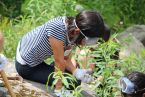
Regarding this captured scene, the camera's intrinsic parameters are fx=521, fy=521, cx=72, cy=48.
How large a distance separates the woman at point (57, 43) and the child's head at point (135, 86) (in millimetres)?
688

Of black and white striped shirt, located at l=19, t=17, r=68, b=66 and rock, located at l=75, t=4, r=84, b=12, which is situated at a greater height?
black and white striped shirt, located at l=19, t=17, r=68, b=66

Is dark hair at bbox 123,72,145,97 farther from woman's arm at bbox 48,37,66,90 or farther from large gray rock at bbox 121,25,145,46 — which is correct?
large gray rock at bbox 121,25,145,46

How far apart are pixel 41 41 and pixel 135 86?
1228 mm

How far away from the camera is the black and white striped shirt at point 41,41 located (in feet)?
16.3

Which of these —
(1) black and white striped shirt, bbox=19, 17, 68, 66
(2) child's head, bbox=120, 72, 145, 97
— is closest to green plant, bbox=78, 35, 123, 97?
(2) child's head, bbox=120, 72, 145, 97

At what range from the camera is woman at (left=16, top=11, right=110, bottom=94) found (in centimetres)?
485

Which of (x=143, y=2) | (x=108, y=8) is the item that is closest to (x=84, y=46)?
(x=108, y=8)

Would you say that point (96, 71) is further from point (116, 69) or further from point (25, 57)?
point (25, 57)

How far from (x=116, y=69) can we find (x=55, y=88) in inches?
27.8

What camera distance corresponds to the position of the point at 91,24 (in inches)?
189

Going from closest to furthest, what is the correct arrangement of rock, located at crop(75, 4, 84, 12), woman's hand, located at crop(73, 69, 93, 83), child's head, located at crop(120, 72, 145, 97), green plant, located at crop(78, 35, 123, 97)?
1. child's head, located at crop(120, 72, 145, 97)
2. green plant, located at crop(78, 35, 123, 97)
3. woman's hand, located at crop(73, 69, 93, 83)
4. rock, located at crop(75, 4, 84, 12)

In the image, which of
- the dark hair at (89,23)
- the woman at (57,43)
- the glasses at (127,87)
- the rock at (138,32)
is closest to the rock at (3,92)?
the woman at (57,43)

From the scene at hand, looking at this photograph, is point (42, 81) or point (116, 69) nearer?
point (116, 69)

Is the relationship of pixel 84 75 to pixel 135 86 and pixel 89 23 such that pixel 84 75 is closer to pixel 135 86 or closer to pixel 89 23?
pixel 89 23
